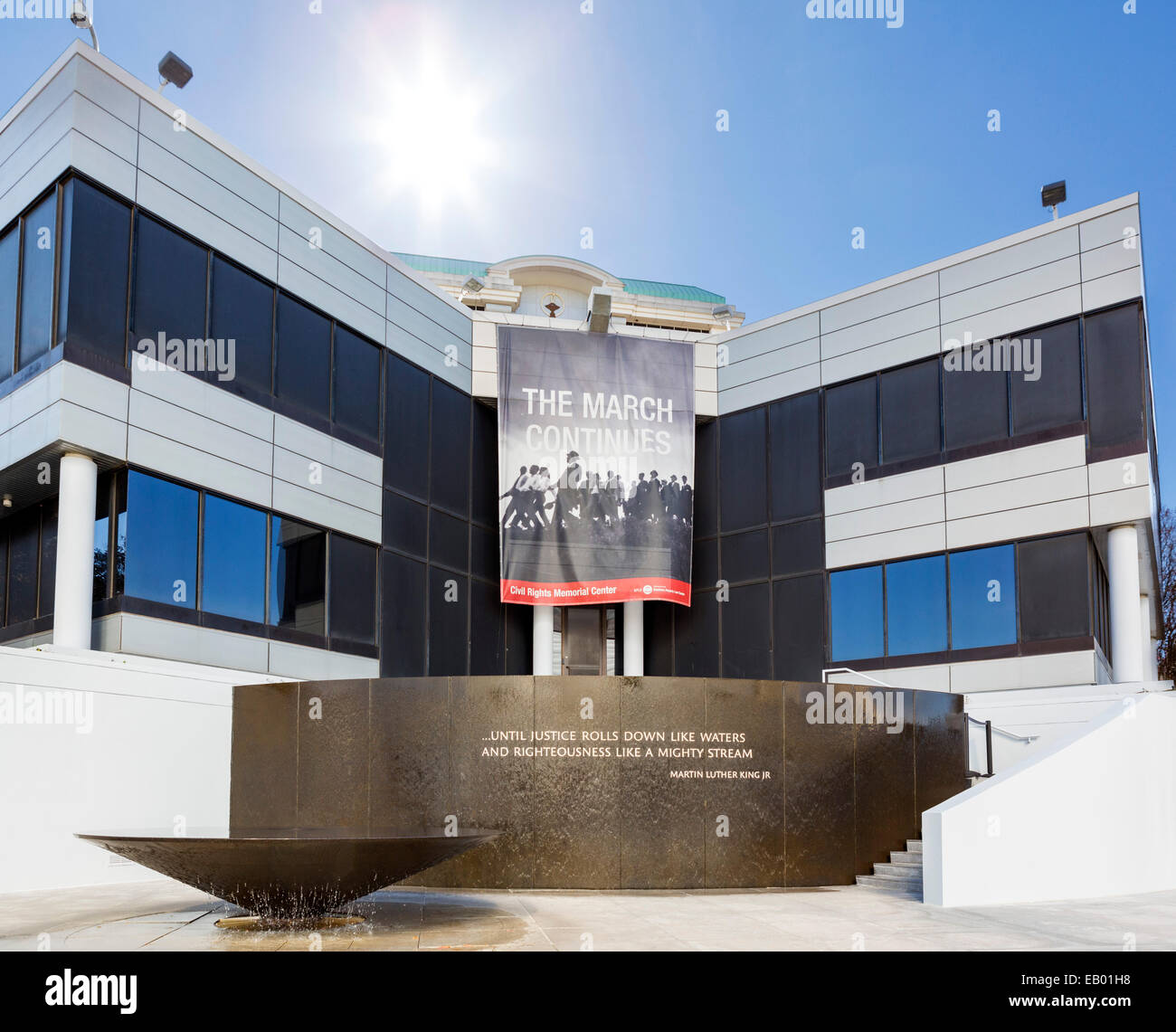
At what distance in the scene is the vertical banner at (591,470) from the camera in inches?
1001

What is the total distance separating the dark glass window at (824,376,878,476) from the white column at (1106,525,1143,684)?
209 inches

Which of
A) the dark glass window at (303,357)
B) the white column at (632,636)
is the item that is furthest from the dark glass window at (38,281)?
the white column at (632,636)

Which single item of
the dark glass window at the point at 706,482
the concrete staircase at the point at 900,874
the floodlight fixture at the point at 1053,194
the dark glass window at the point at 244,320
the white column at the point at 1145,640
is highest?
the floodlight fixture at the point at 1053,194

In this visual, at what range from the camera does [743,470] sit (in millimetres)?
27438

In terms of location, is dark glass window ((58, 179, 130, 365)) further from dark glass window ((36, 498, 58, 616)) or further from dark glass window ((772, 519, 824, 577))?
dark glass window ((772, 519, 824, 577))

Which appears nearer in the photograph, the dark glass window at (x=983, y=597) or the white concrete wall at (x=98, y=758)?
the white concrete wall at (x=98, y=758)

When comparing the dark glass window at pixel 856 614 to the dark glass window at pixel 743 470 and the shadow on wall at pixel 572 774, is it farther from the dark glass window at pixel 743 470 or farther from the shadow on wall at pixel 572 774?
the shadow on wall at pixel 572 774

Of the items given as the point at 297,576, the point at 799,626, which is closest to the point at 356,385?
the point at 297,576

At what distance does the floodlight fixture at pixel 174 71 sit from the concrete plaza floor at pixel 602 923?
44.1ft

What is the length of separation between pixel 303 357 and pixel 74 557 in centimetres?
659

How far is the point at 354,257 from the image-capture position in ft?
77.6

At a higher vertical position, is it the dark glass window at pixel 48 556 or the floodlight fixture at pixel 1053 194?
the floodlight fixture at pixel 1053 194
